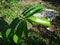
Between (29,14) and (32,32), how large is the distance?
4.12 meters

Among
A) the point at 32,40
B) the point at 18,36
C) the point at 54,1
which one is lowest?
the point at 54,1

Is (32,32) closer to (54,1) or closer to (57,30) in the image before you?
(57,30)

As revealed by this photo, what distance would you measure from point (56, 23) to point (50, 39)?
3.60 feet

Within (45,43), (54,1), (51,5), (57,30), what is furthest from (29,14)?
(54,1)

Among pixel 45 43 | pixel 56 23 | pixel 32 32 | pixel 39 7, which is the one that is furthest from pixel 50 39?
pixel 39 7

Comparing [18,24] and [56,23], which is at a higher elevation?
[18,24]

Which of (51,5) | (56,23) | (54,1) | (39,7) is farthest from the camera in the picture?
(54,1)

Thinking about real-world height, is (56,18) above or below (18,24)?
below

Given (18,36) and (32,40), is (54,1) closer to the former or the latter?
(32,40)

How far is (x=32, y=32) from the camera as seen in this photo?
506 cm

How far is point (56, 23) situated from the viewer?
5.78m

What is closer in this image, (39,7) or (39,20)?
(39,20)

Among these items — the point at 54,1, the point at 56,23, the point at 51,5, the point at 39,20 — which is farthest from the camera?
the point at 54,1

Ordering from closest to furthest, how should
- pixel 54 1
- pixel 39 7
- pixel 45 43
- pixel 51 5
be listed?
pixel 39 7
pixel 45 43
pixel 51 5
pixel 54 1
